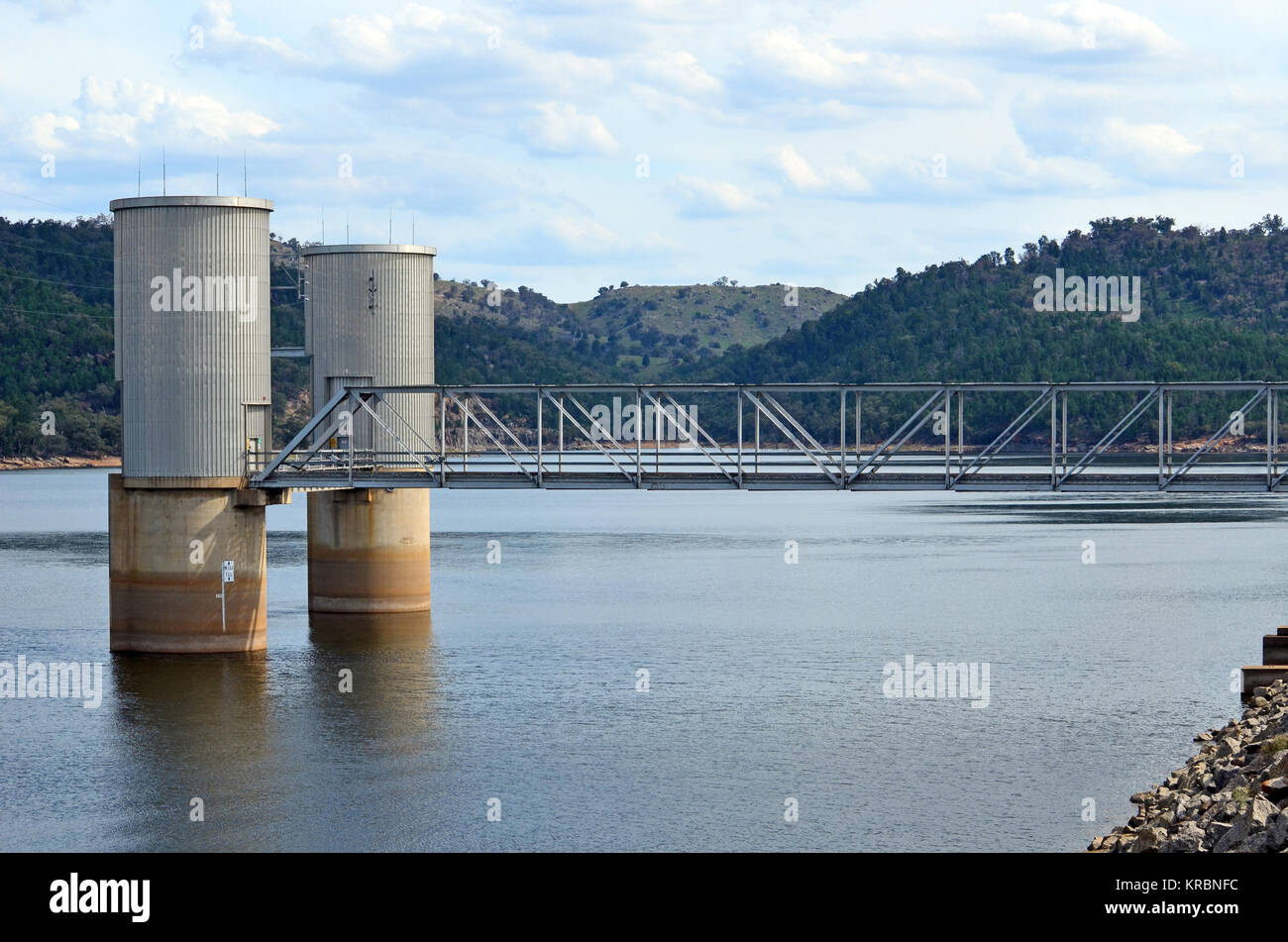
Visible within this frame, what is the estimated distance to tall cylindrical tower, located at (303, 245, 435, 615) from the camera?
55500 millimetres

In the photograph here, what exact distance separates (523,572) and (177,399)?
33088 millimetres

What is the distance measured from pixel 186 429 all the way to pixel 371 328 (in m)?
11.0

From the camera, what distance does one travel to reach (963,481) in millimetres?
43625

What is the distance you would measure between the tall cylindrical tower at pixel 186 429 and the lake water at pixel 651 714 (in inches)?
58.8

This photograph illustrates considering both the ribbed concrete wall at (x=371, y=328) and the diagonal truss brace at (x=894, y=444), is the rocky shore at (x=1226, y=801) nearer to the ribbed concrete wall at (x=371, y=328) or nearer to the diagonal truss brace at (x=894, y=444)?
the diagonal truss brace at (x=894, y=444)

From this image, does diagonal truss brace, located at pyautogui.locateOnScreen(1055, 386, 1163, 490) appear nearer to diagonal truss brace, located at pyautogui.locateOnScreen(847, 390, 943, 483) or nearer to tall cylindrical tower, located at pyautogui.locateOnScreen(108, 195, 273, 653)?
diagonal truss brace, located at pyautogui.locateOnScreen(847, 390, 943, 483)

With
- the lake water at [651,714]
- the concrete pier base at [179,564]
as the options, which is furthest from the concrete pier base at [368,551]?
the concrete pier base at [179,564]

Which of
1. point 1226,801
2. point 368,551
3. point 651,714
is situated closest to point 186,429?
point 368,551

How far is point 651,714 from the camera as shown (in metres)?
40.3

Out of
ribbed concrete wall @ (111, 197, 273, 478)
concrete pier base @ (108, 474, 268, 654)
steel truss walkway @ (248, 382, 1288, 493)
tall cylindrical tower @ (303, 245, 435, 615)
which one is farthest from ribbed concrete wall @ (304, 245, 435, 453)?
concrete pier base @ (108, 474, 268, 654)
